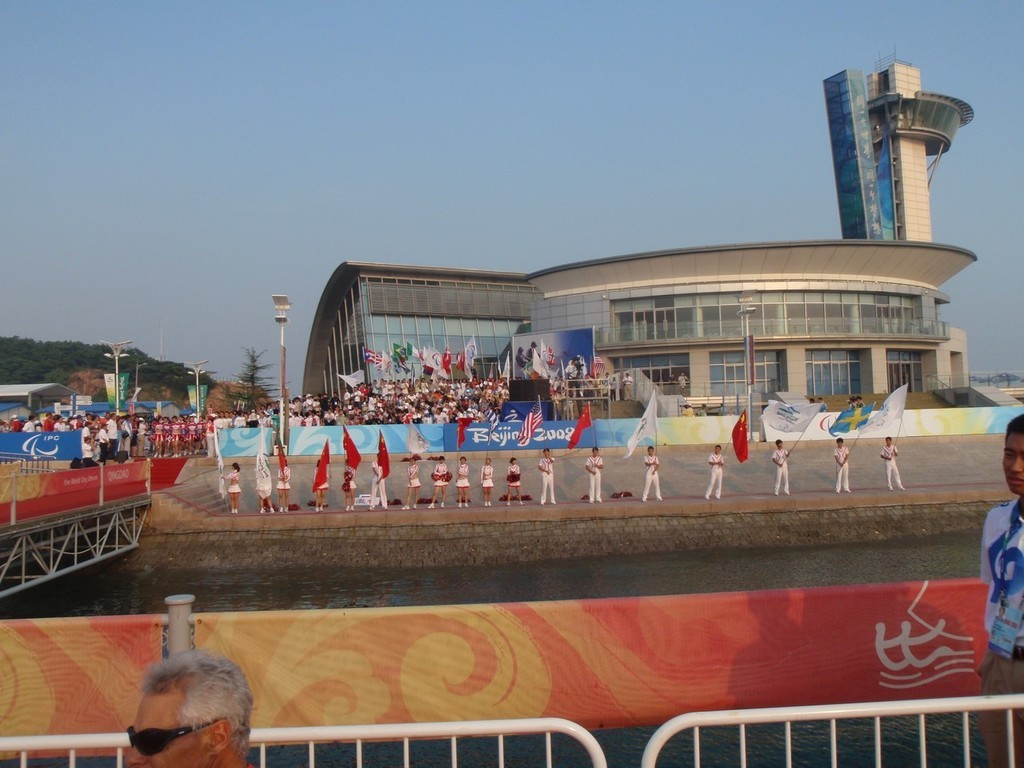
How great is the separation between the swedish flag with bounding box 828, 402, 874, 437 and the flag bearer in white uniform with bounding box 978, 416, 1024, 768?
2336 centimetres

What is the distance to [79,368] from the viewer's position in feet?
329

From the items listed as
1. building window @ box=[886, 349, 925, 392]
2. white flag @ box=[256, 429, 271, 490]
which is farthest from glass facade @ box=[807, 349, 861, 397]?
white flag @ box=[256, 429, 271, 490]

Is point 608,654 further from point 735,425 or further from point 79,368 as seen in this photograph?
point 79,368

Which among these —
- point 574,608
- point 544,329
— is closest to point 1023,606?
point 574,608

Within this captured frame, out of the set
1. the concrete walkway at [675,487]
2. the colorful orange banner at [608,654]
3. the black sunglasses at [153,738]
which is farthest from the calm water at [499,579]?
the black sunglasses at [153,738]

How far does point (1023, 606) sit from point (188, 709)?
3.82 metres

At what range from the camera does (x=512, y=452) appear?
28.5 m

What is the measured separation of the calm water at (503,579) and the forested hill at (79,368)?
232 feet

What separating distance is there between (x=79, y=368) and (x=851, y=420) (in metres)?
97.5

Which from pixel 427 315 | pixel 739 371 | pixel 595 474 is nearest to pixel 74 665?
pixel 595 474

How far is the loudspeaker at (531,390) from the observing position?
32.3 metres

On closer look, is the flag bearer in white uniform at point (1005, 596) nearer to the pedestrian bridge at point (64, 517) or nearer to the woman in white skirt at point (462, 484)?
the pedestrian bridge at point (64, 517)

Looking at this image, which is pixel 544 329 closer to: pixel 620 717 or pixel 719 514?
pixel 719 514

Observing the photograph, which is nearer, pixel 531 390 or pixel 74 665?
pixel 74 665
